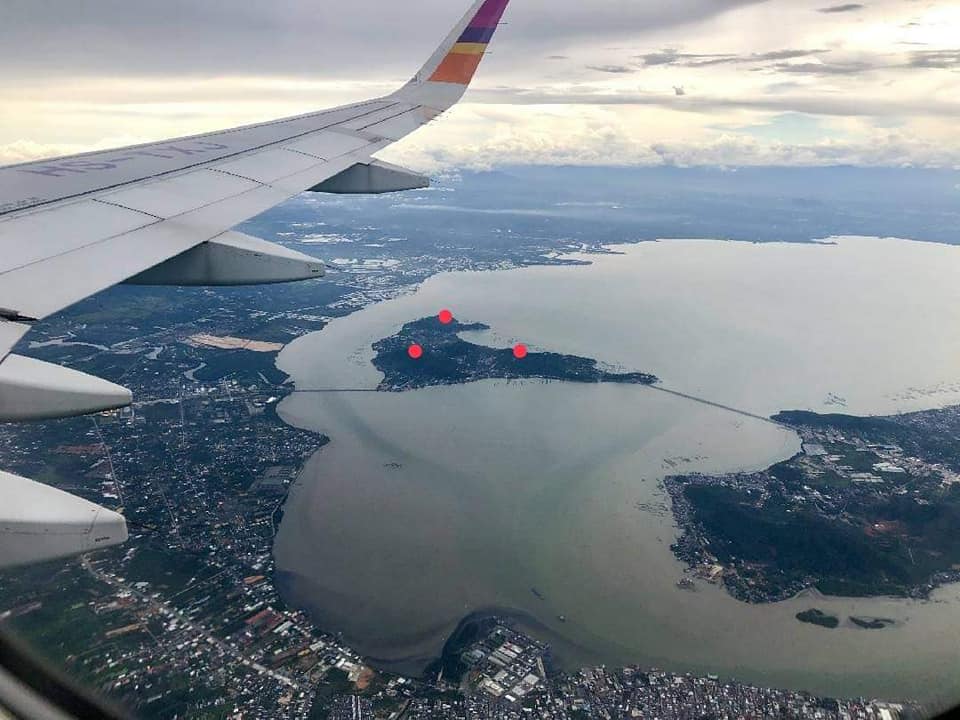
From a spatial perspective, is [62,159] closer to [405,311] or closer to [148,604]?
[148,604]

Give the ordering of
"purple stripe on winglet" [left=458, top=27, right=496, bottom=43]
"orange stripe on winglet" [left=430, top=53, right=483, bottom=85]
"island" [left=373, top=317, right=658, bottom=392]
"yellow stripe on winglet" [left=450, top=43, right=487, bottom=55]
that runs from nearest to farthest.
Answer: "purple stripe on winglet" [left=458, top=27, right=496, bottom=43] < "yellow stripe on winglet" [left=450, top=43, right=487, bottom=55] < "orange stripe on winglet" [left=430, top=53, right=483, bottom=85] < "island" [left=373, top=317, right=658, bottom=392]

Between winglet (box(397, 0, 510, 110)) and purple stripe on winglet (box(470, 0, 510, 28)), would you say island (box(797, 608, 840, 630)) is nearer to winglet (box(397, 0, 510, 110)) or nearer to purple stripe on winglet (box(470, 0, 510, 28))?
winglet (box(397, 0, 510, 110))

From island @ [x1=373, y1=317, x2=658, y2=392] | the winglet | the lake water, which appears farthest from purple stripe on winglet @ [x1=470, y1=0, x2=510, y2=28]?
island @ [x1=373, y1=317, x2=658, y2=392]

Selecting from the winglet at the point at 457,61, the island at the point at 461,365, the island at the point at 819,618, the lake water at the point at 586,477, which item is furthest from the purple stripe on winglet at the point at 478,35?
the island at the point at 461,365

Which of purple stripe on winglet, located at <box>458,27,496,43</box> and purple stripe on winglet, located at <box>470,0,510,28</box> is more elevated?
purple stripe on winglet, located at <box>470,0,510,28</box>

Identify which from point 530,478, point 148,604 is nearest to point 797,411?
point 530,478

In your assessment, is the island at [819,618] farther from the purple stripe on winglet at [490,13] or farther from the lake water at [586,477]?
the purple stripe on winglet at [490,13]

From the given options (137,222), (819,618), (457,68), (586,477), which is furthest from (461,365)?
(137,222)
